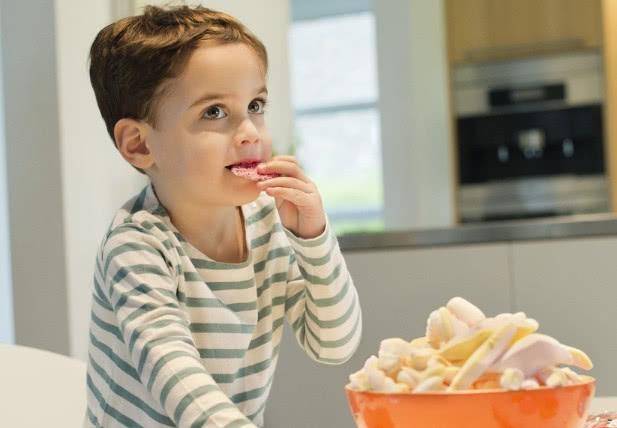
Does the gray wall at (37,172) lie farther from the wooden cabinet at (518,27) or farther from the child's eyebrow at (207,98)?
the wooden cabinet at (518,27)

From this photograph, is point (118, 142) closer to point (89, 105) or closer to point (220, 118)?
point (220, 118)

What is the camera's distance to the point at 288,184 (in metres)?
0.88

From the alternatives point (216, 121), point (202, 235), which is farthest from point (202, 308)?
point (216, 121)

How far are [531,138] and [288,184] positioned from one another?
4638 millimetres

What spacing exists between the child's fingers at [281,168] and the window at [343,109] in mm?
6864

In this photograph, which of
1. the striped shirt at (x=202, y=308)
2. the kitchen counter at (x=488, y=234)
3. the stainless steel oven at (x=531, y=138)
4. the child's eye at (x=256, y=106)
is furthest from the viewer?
the stainless steel oven at (x=531, y=138)

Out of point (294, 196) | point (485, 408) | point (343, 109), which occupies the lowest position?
point (485, 408)

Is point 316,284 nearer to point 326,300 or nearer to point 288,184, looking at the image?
point 326,300

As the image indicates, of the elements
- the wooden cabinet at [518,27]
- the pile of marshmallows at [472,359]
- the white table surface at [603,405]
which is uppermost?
the wooden cabinet at [518,27]

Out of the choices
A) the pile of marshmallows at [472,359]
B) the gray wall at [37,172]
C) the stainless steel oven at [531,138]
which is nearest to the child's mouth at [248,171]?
the pile of marshmallows at [472,359]

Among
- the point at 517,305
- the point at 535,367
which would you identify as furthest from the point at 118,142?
the point at 517,305

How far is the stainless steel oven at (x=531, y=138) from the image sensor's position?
5242mm

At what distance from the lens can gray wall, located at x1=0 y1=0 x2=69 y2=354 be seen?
2.99m

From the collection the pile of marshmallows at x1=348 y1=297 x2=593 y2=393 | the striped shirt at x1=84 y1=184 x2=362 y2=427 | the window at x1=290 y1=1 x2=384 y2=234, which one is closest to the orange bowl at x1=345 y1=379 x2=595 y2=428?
the pile of marshmallows at x1=348 y1=297 x2=593 y2=393
